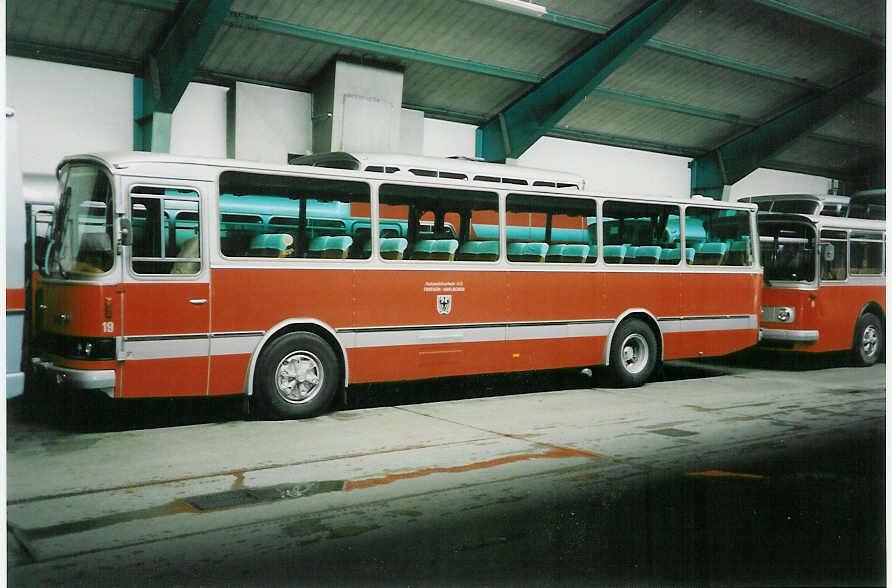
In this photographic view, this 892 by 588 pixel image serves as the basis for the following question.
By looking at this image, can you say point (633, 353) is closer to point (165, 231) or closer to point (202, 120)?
point (165, 231)

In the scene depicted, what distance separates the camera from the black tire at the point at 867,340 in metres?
13.4

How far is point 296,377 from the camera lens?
27.4 ft

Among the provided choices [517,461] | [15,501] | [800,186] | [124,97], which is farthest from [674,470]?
[800,186]

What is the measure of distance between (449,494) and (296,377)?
318cm

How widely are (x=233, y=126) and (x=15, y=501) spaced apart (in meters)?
12.8

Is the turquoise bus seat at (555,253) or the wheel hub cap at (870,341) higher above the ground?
the turquoise bus seat at (555,253)

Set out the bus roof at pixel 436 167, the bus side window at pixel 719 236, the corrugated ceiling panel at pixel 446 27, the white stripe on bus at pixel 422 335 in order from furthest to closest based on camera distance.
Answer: the corrugated ceiling panel at pixel 446 27
the bus roof at pixel 436 167
the bus side window at pixel 719 236
the white stripe on bus at pixel 422 335

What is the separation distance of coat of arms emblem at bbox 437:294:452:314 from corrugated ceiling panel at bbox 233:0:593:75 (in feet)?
28.4

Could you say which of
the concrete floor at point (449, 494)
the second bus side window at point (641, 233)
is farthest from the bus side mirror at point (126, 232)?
the second bus side window at point (641, 233)

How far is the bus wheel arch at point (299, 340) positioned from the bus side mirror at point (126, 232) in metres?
A: 1.58

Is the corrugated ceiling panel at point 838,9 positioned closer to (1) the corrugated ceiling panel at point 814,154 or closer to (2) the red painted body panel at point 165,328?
(1) the corrugated ceiling panel at point 814,154

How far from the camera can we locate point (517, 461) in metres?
6.62

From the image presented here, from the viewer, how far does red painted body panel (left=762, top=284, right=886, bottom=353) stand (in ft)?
41.8

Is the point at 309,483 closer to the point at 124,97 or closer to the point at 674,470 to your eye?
the point at 674,470
